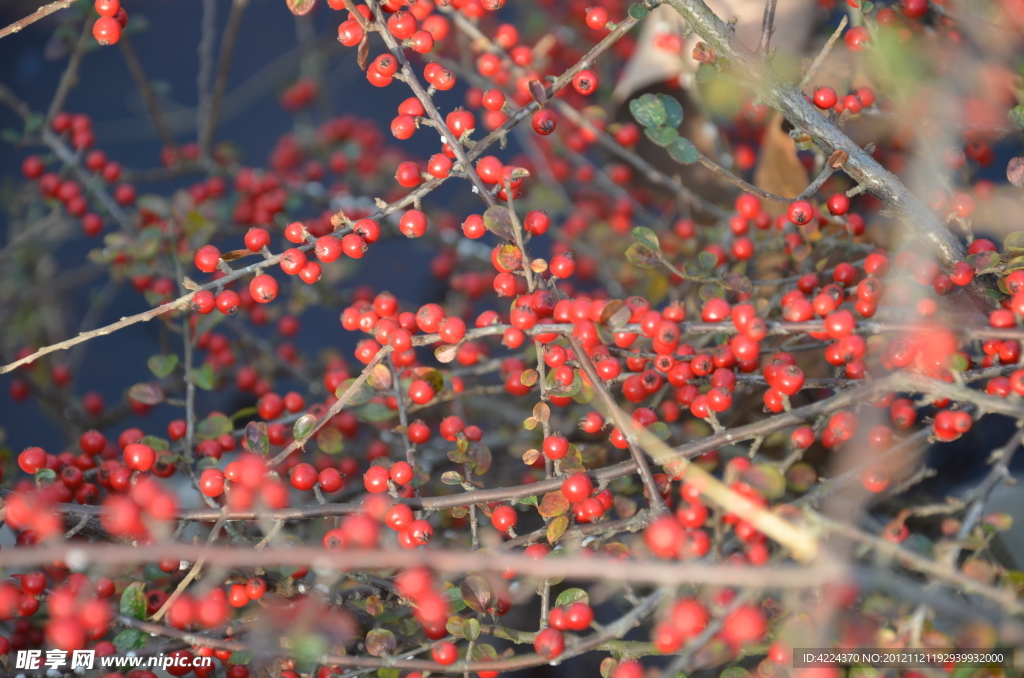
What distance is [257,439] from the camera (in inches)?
42.9

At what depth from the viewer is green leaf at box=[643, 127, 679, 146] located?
3.93ft

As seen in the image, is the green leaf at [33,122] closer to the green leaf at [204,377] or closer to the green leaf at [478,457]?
the green leaf at [204,377]

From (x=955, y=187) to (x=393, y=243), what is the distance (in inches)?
59.8

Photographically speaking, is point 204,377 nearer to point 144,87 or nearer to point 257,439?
point 257,439

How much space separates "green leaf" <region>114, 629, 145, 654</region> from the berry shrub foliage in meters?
0.01

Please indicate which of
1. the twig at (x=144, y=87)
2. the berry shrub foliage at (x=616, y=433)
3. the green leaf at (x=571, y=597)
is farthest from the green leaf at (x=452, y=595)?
the twig at (x=144, y=87)

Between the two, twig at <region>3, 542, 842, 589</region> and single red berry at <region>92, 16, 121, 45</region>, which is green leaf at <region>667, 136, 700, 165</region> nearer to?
twig at <region>3, 542, 842, 589</region>

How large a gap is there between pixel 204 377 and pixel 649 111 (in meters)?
0.94

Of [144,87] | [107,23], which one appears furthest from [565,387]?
[144,87]

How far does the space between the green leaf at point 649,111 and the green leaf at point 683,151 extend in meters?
0.06

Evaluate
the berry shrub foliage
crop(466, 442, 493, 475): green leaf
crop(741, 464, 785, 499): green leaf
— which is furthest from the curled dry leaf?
crop(466, 442, 493, 475): green leaf

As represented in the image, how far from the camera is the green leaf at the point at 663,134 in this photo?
120 cm

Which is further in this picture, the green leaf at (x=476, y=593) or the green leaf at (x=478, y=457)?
the green leaf at (x=478, y=457)

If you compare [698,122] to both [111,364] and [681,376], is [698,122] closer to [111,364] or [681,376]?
[681,376]
